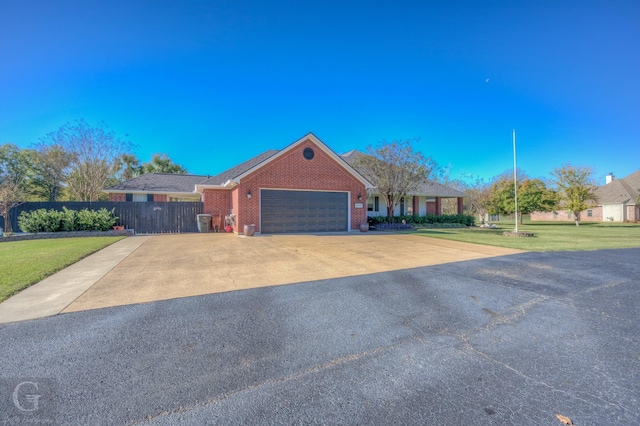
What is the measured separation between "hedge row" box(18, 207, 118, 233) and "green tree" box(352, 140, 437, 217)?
15428 mm

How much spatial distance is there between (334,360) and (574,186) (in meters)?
34.2

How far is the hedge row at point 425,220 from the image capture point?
62.2 feet

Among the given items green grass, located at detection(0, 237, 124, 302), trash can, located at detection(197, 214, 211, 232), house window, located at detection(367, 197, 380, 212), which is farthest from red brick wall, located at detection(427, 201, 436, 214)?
green grass, located at detection(0, 237, 124, 302)

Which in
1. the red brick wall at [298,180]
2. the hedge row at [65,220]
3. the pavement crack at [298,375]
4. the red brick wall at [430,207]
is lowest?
the pavement crack at [298,375]

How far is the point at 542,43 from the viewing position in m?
12.2

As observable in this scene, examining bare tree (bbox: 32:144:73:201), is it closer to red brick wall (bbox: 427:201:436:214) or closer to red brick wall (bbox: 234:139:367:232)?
red brick wall (bbox: 234:139:367:232)

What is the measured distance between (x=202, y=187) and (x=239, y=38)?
28.1ft

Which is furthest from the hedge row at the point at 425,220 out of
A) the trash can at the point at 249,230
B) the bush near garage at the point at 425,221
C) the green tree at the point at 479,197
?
the green tree at the point at 479,197

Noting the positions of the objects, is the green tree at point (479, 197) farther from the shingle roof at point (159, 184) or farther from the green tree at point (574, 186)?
the shingle roof at point (159, 184)

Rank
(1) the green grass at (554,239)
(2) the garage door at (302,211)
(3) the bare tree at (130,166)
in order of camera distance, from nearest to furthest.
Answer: (1) the green grass at (554,239)
(2) the garage door at (302,211)
(3) the bare tree at (130,166)

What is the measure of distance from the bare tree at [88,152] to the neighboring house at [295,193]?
42.3ft

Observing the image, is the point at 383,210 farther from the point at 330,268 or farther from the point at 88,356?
the point at 88,356

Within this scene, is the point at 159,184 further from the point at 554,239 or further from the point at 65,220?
the point at 554,239
